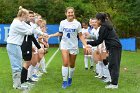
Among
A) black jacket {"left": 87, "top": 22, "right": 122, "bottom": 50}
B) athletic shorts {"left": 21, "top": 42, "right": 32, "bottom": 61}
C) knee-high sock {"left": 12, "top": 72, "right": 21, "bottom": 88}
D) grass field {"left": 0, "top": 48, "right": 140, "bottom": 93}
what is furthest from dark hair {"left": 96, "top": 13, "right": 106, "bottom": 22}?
knee-high sock {"left": 12, "top": 72, "right": 21, "bottom": 88}

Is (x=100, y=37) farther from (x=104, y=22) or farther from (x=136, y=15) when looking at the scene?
(x=136, y=15)

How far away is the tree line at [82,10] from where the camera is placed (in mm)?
39938

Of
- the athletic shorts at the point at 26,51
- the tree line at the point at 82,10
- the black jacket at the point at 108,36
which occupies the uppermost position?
the black jacket at the point at 108,36

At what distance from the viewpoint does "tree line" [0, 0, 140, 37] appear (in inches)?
1572

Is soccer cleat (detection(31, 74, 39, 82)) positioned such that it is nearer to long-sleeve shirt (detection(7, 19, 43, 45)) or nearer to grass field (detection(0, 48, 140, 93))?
grass field (detection(0, 48, 140, 93))

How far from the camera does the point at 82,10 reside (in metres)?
40.9

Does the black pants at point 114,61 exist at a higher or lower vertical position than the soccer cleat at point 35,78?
higher

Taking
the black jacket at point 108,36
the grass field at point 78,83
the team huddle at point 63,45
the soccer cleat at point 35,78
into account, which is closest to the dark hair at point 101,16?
the team huddle at point 63,45

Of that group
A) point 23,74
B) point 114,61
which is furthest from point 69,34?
point 23,74

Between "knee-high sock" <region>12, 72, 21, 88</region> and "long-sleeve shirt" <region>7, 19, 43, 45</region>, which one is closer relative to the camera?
"long-sleeve shirt" <region>7, 19, 43, 45</region>

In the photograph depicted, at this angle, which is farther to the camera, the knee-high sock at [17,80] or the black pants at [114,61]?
the black pants at [114,61]

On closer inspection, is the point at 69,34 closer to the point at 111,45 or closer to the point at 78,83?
the point at 111,45

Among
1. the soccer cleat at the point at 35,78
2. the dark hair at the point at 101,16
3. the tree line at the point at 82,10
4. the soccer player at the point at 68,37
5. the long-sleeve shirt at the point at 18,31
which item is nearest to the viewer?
the long-sleeve shirt at the point at 18,31

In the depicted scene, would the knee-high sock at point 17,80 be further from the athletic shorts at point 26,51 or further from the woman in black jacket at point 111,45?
the woman in black jacket at point 111,45
